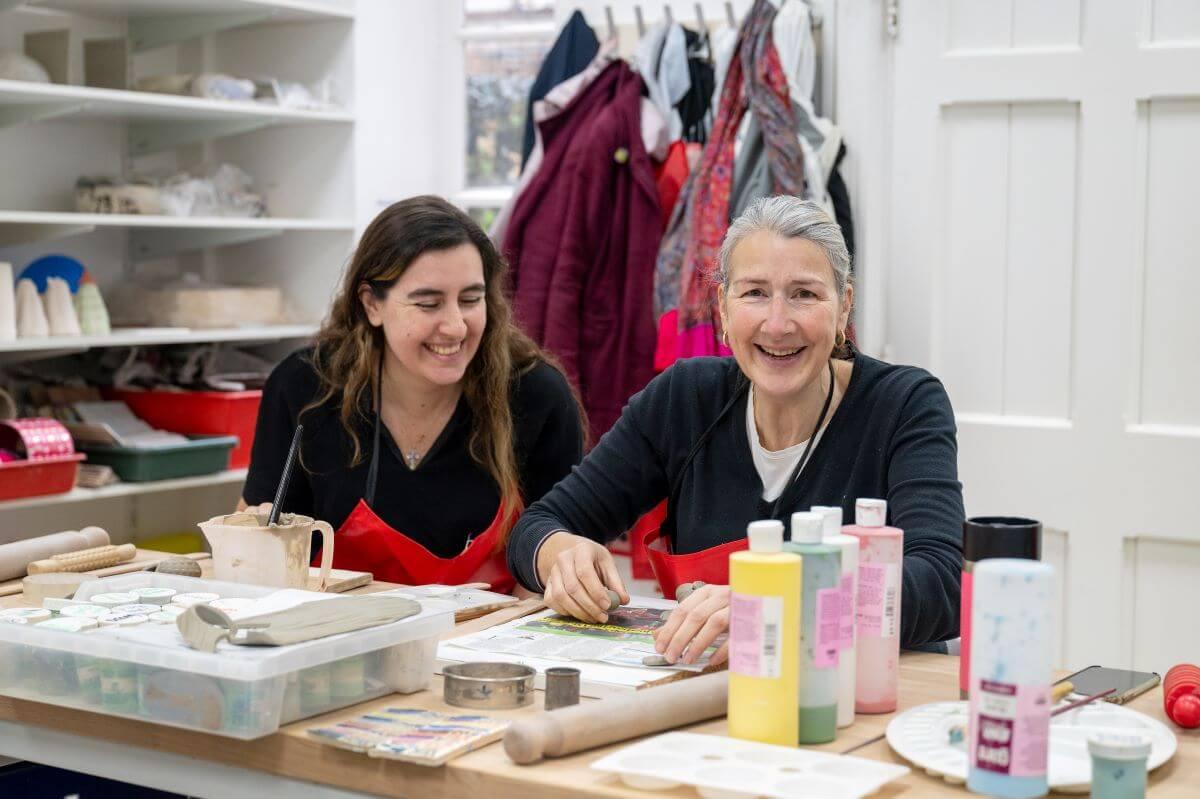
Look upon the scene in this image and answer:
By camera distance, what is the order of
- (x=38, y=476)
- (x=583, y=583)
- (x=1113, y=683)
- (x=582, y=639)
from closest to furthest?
(x=1113, y=683), (x=582, y=639), (x=583, y=583), (x=38, y=476)

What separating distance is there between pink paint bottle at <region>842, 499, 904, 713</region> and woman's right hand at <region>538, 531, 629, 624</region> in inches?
19.1

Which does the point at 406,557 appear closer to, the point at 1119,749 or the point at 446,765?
the point at 446,765

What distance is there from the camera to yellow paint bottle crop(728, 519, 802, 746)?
1.35m

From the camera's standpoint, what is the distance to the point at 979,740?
1.26 m

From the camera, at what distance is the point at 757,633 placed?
4.47 feet

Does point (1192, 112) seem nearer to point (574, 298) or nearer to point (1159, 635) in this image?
point (1159, 635)

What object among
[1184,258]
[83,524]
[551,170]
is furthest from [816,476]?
[83,524]

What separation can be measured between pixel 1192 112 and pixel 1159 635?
1.13m

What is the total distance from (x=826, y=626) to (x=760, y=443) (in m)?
0.80

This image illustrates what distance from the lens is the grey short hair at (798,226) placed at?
205 centimetres

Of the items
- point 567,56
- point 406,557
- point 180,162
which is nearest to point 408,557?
point 406,557

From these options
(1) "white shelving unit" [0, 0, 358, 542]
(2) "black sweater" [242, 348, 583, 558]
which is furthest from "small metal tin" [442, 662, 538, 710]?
(1) "white shelving unit" [0, 0, 358, 542]

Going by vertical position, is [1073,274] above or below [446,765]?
above

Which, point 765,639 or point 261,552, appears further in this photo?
point 261,552
